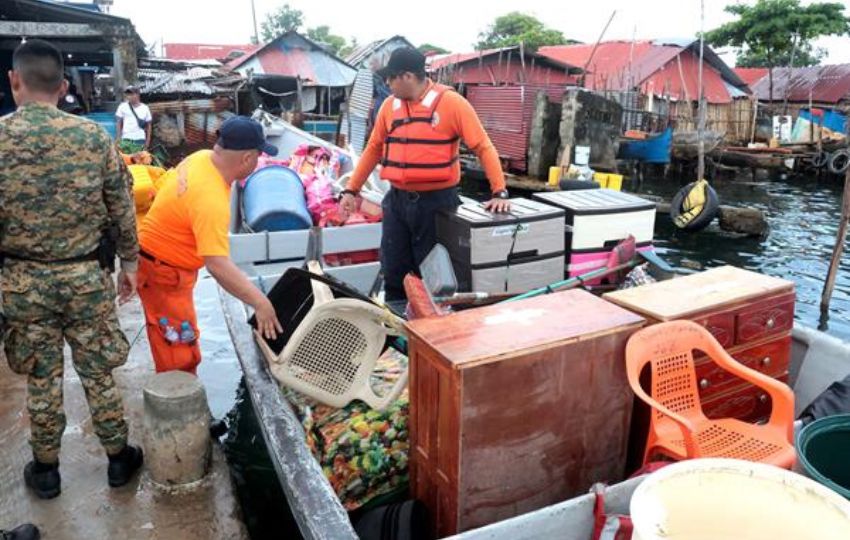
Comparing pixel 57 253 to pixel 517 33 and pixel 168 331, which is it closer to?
pixel 168 331

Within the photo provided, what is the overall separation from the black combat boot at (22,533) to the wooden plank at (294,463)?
1.03 metres

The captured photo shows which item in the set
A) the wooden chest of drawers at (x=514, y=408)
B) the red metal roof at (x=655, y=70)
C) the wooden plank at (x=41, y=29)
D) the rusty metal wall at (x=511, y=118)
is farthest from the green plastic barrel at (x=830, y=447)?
the red metal roof at (x=655, y=70)

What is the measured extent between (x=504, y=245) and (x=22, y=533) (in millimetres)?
2808

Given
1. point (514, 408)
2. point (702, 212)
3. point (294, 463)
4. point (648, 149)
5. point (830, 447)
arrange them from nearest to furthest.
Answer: point (514, 408) < point (830, 447) < point (294, 463) < point (702, 212) < point (648, 149)

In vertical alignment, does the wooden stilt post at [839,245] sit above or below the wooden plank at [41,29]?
below

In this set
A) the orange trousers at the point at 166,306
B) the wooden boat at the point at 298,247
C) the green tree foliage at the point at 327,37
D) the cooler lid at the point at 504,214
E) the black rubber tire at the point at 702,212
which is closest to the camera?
the orange trousers at the point at 166,306

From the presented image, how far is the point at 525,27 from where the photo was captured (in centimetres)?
4728

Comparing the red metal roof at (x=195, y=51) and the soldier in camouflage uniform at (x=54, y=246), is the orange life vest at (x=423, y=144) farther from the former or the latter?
the red metal roof at (x=195, y=51)

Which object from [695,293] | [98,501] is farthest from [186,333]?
[695,293]

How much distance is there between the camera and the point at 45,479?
3.01 metres

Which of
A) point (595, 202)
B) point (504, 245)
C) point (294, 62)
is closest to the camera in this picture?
point (504, 245)

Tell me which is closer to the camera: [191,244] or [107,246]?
[107,246]

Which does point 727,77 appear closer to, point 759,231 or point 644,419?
point 759,231

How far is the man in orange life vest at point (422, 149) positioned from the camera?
13.5 ft
